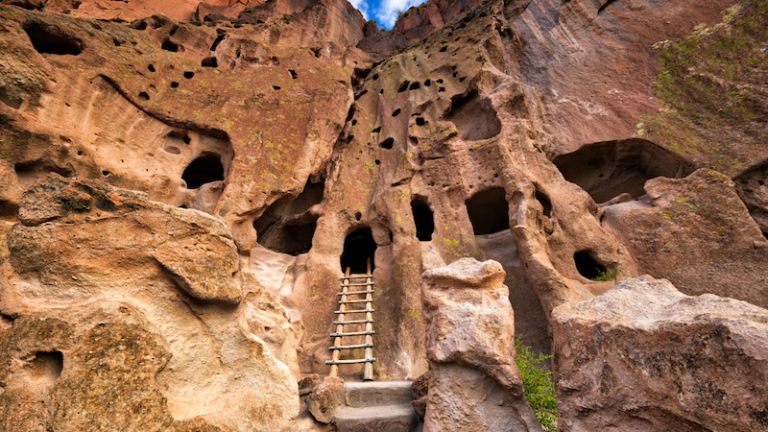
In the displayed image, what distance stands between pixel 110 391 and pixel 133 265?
0.76 metres

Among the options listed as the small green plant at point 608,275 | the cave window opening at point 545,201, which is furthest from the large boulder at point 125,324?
the cave window opening at point 545,201

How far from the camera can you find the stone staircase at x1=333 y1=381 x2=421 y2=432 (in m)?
3.17

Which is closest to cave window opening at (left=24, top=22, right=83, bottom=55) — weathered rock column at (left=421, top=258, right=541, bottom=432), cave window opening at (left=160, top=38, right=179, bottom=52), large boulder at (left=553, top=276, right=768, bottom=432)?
cave window opening at (left=160, top=38, right=179, bottom=52)

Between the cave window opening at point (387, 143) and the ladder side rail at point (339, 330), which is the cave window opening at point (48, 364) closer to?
the ladder side rail at point (339, 330)

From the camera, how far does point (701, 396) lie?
150cm

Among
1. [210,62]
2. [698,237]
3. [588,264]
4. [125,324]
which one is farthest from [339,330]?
[210,62]

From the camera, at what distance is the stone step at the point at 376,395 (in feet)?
12.3

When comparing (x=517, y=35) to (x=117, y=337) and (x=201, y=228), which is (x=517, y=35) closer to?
(x=201, y=228)

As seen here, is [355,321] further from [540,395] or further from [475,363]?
[475,363]

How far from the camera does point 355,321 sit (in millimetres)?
5590

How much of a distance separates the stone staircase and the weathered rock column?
78 centimetres

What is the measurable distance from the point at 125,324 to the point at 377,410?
262cm

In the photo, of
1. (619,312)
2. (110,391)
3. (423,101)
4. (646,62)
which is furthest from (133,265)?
(646,62)

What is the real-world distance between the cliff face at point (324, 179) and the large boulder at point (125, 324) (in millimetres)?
14
